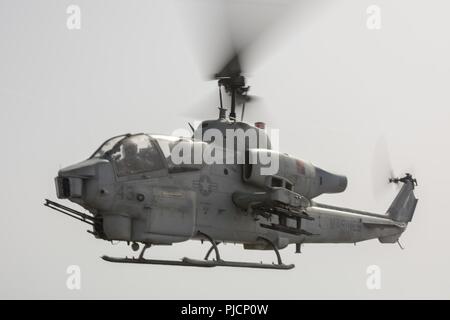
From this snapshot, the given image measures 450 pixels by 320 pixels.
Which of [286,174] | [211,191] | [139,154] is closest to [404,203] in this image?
[286,174]

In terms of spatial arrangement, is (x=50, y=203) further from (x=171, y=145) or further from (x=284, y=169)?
(x=284, y=169)

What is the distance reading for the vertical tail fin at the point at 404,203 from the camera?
22781 millimetres

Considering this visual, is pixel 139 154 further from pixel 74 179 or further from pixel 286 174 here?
pixel 286 174

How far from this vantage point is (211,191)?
15.9m

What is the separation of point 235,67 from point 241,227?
3.89 metres

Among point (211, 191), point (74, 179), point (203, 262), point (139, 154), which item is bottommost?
point (203, 262)

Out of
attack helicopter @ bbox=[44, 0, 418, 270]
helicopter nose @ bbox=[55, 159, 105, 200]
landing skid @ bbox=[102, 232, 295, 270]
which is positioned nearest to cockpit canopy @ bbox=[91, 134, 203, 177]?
attack helicopter @ bbox=[44, 0, 418, 270]

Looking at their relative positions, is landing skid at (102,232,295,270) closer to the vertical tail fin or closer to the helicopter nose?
the helicopter nose

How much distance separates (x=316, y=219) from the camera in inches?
735

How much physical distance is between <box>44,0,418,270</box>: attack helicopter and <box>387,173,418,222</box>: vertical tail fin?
3426 millimetres

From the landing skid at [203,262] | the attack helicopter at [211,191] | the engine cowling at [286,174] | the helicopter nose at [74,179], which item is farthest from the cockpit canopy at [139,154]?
the engine cowling at [286,174]

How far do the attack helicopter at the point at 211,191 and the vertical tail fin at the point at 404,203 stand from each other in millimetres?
3426

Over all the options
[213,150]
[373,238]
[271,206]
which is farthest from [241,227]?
[373,238]

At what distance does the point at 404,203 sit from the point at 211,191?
9609 millimetres
